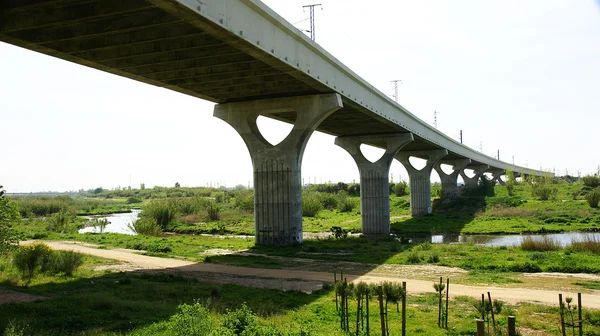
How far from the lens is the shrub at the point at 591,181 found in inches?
3007

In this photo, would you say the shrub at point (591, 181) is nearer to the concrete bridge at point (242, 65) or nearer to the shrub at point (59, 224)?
the concrete bridge at point (242, 65)

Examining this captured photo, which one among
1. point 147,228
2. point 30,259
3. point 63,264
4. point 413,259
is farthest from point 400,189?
point 30,259

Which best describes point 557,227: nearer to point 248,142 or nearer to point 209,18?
point 248,142

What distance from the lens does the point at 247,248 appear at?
26.5 metres

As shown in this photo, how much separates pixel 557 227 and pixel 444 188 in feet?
121

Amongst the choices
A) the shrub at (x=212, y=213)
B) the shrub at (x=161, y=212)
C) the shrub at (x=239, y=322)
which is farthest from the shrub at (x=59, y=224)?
the shrub at (x=239, y=322)

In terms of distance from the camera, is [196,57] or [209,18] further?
[196,57]

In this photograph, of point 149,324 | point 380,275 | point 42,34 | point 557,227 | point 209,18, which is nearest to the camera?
point 149,324

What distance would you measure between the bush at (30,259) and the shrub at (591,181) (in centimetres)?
7982

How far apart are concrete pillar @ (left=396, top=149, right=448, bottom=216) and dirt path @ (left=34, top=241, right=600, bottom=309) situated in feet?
130

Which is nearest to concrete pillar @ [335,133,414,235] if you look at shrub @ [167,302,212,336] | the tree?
the tree

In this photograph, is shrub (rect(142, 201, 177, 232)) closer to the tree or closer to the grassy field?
the tree

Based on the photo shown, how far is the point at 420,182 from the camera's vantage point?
57938 mm

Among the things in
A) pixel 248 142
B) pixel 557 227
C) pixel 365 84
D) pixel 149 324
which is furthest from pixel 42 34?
pixel 557 227
